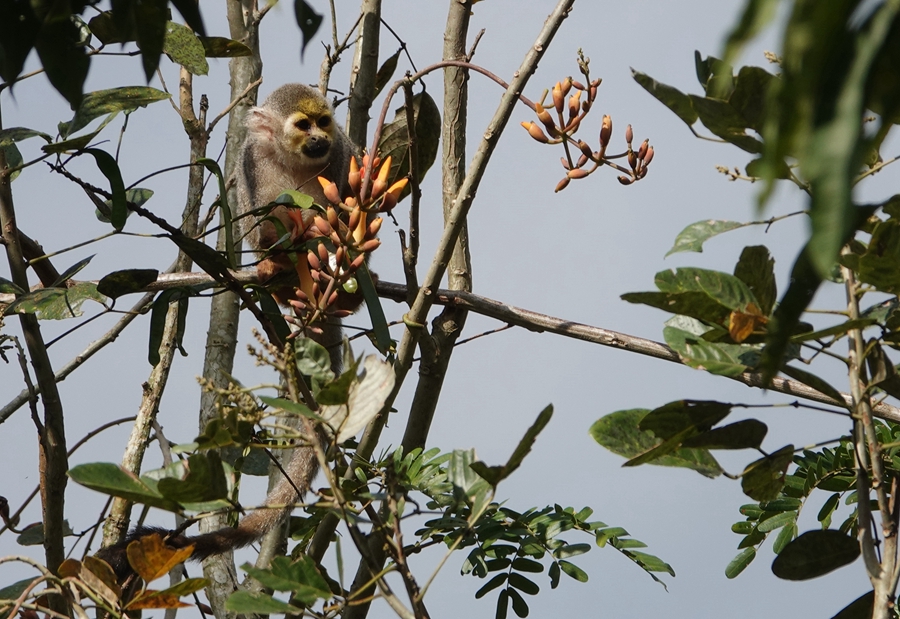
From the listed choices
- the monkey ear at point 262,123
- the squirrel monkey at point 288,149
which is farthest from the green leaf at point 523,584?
the monkey ear at point 262,123

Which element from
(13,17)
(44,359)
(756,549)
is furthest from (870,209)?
(44,359)

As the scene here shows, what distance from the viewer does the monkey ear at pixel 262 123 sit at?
514cm

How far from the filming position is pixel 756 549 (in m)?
2.45

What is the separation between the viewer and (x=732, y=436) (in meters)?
1.50

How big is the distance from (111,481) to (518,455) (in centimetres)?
65

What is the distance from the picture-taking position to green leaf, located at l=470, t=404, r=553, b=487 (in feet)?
4.47

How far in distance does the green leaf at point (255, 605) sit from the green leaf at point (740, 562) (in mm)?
1475

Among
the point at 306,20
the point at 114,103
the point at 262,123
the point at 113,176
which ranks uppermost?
the point at 262,123

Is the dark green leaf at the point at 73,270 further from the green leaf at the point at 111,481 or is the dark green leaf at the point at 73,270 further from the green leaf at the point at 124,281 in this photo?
the green leaf at the point at 111,481

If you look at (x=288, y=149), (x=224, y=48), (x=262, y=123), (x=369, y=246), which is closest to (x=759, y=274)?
(x=369, y=246)

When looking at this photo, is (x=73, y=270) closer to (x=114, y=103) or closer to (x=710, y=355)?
(x=114, y=103)

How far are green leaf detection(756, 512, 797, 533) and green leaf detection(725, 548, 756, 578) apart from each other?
0.07m

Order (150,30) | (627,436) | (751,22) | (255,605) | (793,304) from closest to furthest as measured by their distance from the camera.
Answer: (751,22)
(793,304)
(150,30)
(255,605)
(627,436)

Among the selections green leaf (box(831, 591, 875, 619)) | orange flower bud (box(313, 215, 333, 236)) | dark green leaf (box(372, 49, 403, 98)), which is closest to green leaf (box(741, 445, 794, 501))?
green leaf (box(831, 591, 875, 619))
